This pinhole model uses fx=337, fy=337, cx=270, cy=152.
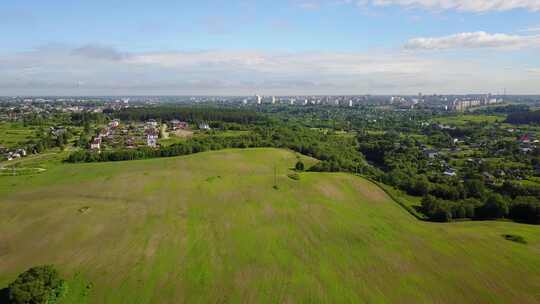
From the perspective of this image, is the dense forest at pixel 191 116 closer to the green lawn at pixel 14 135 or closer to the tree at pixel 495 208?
the green lawn at pixel 14 135

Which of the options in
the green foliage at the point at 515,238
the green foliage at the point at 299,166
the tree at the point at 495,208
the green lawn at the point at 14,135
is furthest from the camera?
the green lawn at the point at 14,135

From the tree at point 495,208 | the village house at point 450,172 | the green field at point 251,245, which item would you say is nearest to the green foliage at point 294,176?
the green field at point 251,245

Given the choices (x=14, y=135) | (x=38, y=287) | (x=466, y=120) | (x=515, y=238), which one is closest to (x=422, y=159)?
(x=515, y=238)

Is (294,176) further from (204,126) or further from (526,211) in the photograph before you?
(204,126)

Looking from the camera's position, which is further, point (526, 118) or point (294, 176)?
point (526, 118)

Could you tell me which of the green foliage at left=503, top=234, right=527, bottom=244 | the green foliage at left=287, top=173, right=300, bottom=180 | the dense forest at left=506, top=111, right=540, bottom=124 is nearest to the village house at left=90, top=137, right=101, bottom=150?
the green foliage at left=287, top=173, right=300, bottom=180

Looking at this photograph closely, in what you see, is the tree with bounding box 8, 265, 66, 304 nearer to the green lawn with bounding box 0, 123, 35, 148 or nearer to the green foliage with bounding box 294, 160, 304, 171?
the green foliage with bounding box 294, 160, 304, 171
